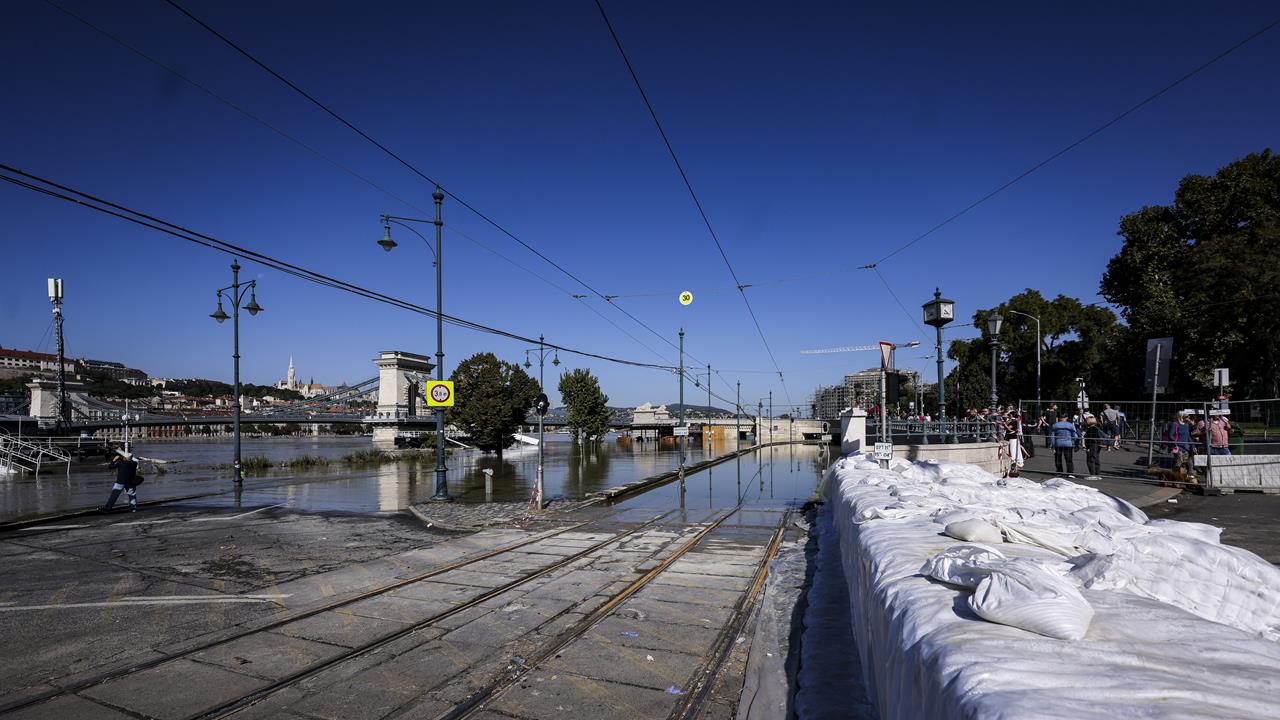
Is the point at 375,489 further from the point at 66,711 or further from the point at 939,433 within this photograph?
the point at 939,433

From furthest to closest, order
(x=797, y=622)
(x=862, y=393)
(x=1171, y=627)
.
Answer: (x=862, y=393)
(x=797, y=622)
(x=1171, y=627)

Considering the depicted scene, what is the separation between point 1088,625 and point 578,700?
11.3 ft

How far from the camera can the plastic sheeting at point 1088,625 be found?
1952mm

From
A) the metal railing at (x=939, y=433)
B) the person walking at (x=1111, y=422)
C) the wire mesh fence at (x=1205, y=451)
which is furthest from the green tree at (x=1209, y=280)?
Result: the metal railing at (x=939, y=433)

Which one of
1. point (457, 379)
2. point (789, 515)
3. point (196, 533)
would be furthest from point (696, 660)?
point (457, 379)

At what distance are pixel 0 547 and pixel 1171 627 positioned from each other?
1489cm

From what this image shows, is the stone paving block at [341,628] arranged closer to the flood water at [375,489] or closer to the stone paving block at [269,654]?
the stone paving block at [269,654]

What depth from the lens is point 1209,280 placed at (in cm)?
2986

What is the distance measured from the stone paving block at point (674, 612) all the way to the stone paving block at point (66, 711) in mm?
4179

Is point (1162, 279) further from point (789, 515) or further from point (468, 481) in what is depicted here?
point (468, 481)

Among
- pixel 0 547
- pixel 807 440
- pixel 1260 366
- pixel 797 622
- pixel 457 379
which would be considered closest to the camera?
pixel 797 622

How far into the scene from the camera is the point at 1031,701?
1.89 meters

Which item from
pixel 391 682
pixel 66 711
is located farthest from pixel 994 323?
pixel 66 711

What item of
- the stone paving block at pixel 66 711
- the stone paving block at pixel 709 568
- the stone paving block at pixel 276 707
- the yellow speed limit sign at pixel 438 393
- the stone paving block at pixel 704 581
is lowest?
the stone paving block at pixel 709 568
